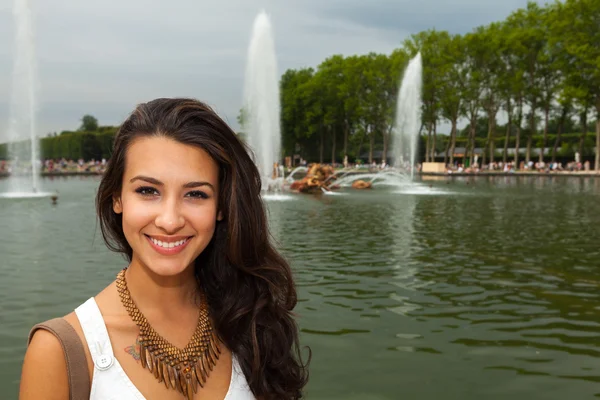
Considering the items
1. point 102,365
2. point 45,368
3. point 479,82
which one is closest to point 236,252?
point 102,365

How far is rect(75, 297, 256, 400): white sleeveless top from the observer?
1766 millimetres

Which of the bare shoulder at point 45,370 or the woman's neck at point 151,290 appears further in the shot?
the woman's neck at point 151,290

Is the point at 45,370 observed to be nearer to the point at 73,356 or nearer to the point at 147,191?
the point at 73,356

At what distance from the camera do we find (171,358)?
77.4 inches

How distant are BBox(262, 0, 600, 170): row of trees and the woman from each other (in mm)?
50977

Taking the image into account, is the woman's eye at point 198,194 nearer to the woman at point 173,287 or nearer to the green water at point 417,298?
the woman at point 173,287

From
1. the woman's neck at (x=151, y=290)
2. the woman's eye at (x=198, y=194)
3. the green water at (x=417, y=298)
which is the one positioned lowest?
the green water at (x=417, y=298)

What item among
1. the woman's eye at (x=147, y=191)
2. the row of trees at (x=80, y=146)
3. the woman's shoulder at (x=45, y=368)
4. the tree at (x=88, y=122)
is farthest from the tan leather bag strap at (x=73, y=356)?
the tree at (x=88, y=122)

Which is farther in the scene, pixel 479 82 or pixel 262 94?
pixel 479 82

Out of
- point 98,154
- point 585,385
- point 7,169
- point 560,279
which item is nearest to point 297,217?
point 560,279

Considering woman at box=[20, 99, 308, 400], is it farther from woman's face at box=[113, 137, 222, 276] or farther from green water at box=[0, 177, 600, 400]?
green water at box=[0, 177, 600, 400]

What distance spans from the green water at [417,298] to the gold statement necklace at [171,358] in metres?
3.29

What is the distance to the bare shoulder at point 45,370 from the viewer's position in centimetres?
167

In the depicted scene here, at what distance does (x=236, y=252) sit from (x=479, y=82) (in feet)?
198
